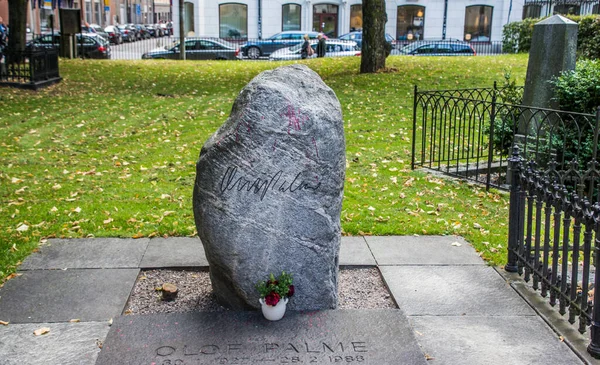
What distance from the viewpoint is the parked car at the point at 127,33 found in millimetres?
51156

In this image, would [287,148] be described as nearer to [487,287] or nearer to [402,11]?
[487,287]

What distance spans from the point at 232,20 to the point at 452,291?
1701 inches

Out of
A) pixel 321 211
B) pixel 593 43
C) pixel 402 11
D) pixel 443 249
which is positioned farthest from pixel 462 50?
pixel 321 211

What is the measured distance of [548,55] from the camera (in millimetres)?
9000

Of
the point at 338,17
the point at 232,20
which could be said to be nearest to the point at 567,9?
the point at 338,17

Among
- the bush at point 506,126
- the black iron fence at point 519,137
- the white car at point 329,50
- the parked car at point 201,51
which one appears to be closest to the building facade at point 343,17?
the parked car at point 201,51

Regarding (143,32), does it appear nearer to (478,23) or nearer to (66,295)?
→ (478,23)

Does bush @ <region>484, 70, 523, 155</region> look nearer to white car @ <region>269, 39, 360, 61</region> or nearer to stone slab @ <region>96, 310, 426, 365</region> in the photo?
stone slab @ <region>96, 310, 426, 365</region>

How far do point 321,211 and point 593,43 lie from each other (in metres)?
18.7

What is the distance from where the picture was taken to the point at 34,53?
17016mm

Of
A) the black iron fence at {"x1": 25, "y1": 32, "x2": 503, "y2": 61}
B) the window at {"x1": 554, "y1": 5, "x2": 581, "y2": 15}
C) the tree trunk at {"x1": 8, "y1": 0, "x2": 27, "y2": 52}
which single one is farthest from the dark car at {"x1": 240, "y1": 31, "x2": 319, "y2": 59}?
the window at {"x1": 554, "y1": 5, "x2": 581, "y2": 15}

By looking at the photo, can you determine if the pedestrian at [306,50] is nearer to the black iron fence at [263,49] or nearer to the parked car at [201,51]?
the black iron fence at [263,49]

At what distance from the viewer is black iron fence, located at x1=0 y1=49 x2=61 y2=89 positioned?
56.2 feet

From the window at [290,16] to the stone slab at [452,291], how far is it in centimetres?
4215
